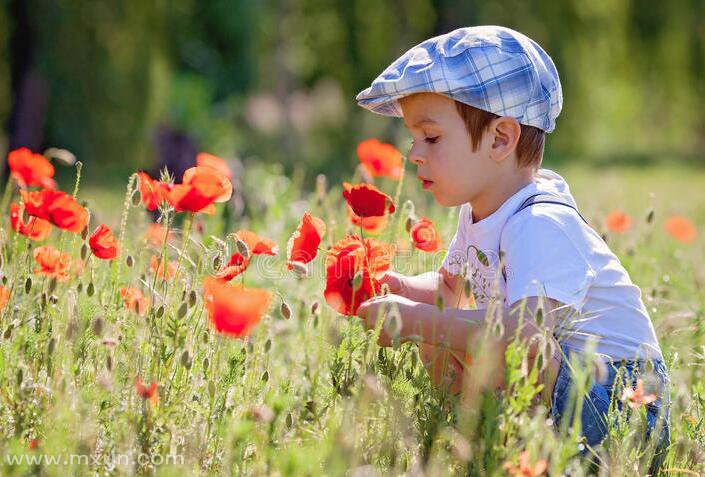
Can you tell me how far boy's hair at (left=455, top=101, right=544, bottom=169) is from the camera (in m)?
2.21

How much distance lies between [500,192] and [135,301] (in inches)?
33.8

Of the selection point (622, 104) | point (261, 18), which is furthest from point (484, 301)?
point (622, 104)

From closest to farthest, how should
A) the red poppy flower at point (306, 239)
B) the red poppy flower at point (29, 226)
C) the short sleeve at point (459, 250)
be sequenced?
1. the red poppy flower at point (306, 239)
2. the red poppy flower at point (29, 226)
3. the short sleeve at point (459, 250)

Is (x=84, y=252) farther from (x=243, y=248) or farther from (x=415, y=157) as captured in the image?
(x=415, y=157)

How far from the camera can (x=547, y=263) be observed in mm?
2018

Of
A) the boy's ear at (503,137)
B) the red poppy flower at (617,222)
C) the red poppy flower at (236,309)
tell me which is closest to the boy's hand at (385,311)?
the red poppy flower at (236,309)

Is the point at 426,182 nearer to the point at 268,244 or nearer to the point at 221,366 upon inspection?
the point at 268,244

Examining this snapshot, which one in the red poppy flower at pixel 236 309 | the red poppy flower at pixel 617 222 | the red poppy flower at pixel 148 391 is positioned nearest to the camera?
the red poppy flower at pixel 236 309

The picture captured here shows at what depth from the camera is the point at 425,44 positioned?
89.2 inches

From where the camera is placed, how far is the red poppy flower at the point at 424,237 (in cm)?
234

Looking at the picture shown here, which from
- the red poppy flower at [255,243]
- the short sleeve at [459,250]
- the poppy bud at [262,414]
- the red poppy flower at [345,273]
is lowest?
the poppy bud at [262,414]

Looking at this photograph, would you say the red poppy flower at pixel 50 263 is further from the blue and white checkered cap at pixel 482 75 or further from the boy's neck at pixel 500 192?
the boy's neck at pixel 500 192

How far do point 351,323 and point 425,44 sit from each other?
668 mm

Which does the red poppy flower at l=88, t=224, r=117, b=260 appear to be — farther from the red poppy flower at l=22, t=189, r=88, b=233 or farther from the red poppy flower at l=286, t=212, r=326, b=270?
the red poppy flower at l=286, t=212, r=326, b=270
